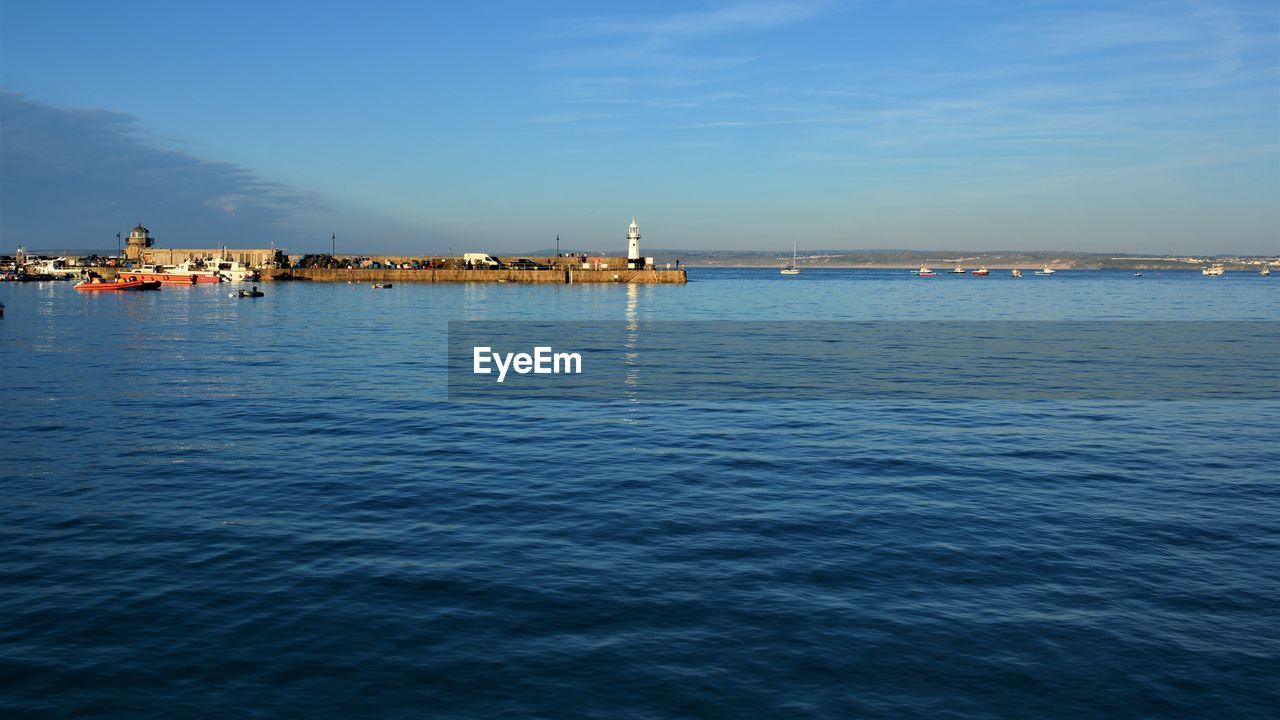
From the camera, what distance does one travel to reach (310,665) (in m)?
12.2

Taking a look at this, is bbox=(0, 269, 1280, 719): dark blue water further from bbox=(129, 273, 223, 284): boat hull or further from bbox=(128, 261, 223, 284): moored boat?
bbox=(128, 261, 223, 284): moored boat

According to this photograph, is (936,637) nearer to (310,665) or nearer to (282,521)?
(310,665)

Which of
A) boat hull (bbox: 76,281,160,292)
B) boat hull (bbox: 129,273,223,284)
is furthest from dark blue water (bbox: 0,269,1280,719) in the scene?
boat hull (bbox: 129,273,223,284)

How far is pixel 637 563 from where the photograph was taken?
16.5 meters

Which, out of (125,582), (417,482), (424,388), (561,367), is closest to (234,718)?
(125,582)

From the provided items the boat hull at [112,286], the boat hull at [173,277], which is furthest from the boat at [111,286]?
the boat hull at [173,277]

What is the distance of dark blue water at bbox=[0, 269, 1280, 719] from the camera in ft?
38.3

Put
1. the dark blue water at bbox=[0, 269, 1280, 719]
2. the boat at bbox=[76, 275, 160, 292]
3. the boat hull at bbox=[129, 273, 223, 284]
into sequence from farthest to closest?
1. the boat hull at bbox=[129, 273, 223, 284]
2. the boat at bbox=[76, 275, 160, 292]
3. the dark blue water at bbox=[0, 269, 1280, 719]

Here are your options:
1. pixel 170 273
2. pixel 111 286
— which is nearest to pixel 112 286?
pixel 111 286

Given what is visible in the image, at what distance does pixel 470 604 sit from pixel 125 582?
239 inches

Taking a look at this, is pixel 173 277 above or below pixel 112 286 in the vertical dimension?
above

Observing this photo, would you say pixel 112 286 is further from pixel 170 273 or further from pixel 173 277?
pixel 170 273

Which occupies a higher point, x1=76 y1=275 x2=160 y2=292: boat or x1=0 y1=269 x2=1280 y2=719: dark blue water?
x1=76 y1=275 x2=160 y2=292: boat

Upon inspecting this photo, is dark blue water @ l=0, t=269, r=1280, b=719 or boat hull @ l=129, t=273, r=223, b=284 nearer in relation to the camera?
dark blue water @ l=0, t=269, r=1280, b=719
